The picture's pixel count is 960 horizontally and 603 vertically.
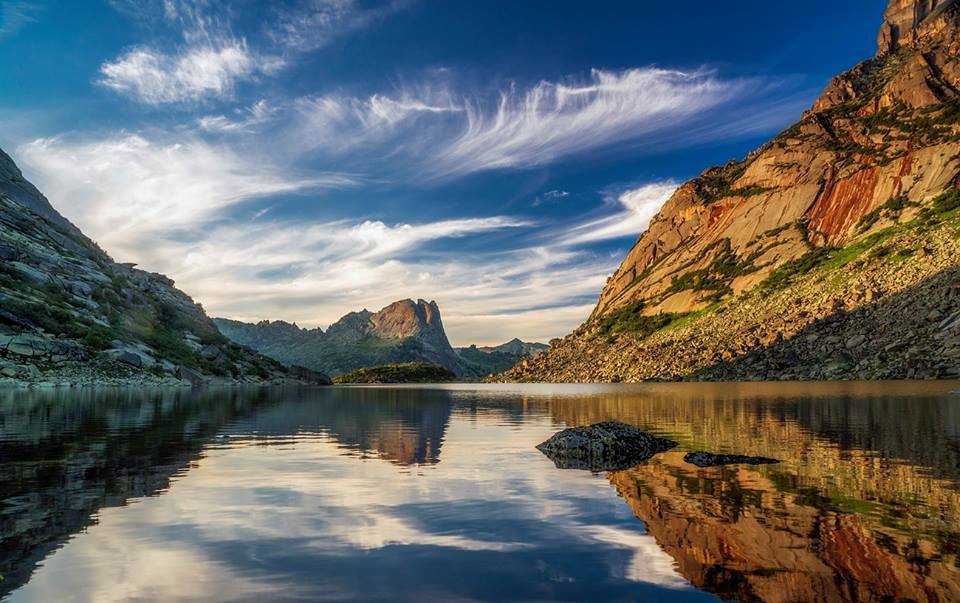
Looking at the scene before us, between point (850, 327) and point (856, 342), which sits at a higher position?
point (850, 327)

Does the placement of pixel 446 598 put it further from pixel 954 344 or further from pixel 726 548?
pixel 954 344

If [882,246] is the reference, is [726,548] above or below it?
below

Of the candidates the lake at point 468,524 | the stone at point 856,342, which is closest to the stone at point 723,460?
the lake at point 468,524

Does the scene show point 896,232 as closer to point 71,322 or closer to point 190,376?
point 190,376

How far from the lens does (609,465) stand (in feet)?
83.0

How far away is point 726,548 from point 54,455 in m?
26.7

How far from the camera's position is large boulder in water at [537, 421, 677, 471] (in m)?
26.5

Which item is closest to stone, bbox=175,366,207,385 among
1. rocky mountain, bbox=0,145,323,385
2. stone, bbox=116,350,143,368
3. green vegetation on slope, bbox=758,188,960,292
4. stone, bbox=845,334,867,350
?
rocky mountain, bbox=0,145,323,385

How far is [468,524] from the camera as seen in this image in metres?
15.2

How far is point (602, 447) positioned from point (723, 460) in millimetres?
5527

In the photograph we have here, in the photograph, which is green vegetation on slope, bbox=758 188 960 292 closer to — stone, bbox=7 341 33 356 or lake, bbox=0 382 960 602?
lake, bbox=0 382 960 602

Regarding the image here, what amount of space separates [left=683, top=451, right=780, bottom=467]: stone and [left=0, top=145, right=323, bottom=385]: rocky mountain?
105783 millimetres

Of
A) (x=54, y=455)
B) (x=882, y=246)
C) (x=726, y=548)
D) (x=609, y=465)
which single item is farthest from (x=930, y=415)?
(x=882, y=246)

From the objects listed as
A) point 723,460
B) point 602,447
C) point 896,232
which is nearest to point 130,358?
point 602,447
